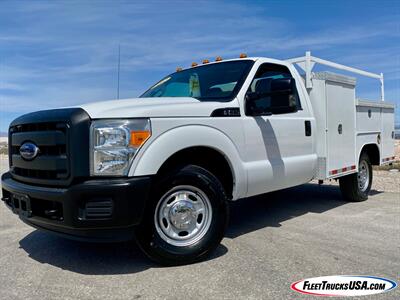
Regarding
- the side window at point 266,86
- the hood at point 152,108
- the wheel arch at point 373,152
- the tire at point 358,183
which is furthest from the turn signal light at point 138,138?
the wheel arch at point 373,152

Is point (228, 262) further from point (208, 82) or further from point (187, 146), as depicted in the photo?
point (208, 82)

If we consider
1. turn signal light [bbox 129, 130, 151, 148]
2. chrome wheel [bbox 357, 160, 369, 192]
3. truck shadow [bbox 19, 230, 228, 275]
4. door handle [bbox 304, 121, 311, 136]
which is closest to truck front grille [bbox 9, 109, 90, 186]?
turn signal light [bbox 129, 130, 151, 148]

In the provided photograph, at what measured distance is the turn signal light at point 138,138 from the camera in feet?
10.6

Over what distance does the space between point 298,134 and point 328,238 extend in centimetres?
133

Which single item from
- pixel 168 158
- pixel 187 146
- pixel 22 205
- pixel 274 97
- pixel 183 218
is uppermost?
pixel 274 97

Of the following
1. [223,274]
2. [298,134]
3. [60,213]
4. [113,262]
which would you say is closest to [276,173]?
[298,134]

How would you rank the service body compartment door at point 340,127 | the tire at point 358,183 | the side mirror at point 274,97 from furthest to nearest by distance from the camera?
the tire at point 358,183 → the service body compartment door at point 340,127 → the side mirror at point 274,97

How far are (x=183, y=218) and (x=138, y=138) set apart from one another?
900 millimetres

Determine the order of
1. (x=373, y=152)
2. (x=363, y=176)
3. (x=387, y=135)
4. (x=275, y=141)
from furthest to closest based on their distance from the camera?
(x=387, y=135) < (x=373, y=152) < (x=363, y=176) < (x=275, y=141)

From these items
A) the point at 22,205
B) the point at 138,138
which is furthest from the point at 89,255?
the point at 138,138

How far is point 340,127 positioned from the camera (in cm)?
586

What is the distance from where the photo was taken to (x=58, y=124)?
331 cm

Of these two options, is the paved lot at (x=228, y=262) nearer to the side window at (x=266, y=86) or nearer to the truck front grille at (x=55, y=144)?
the truck front grille at (x=55, y=144)

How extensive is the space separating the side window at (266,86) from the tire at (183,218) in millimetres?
1112
